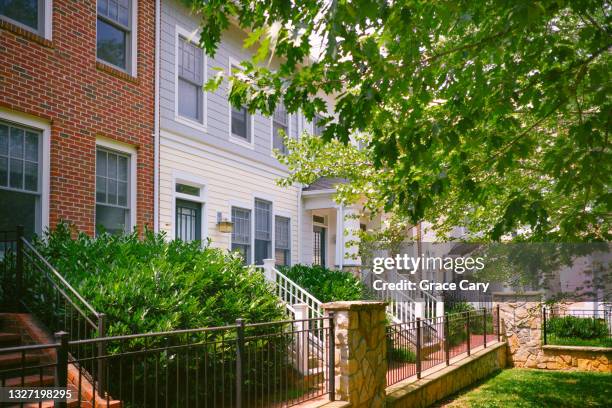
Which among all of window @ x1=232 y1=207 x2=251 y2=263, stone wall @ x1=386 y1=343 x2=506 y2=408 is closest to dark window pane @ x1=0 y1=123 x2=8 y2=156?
window @ x1=232 y1=207 x2=251 y2=263

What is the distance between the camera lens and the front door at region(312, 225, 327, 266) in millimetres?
17953

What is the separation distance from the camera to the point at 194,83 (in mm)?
12312

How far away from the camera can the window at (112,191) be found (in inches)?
393

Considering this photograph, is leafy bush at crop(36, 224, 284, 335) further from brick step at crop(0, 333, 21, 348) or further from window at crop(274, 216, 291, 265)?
window at crop(274, 216, 291, 265)

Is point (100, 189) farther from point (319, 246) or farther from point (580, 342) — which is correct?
point (580, 342)

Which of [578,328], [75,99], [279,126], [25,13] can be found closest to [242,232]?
[279,126]

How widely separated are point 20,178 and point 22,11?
2.43 meters

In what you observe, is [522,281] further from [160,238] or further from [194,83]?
[194,83]

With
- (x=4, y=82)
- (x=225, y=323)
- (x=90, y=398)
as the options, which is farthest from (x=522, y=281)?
(x=4, y=82)

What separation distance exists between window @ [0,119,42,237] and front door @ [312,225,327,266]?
10000 millimetres

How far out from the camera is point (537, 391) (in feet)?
36.0

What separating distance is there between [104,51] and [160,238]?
351 centimetres

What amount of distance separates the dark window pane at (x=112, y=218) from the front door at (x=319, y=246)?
818 centimetres

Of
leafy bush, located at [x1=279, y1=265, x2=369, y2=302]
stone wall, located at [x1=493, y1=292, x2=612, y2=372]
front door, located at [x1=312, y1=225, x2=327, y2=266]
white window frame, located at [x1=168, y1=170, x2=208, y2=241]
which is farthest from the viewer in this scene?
front door, located at [x1=312, y1=225, x2=327, y2=266]
